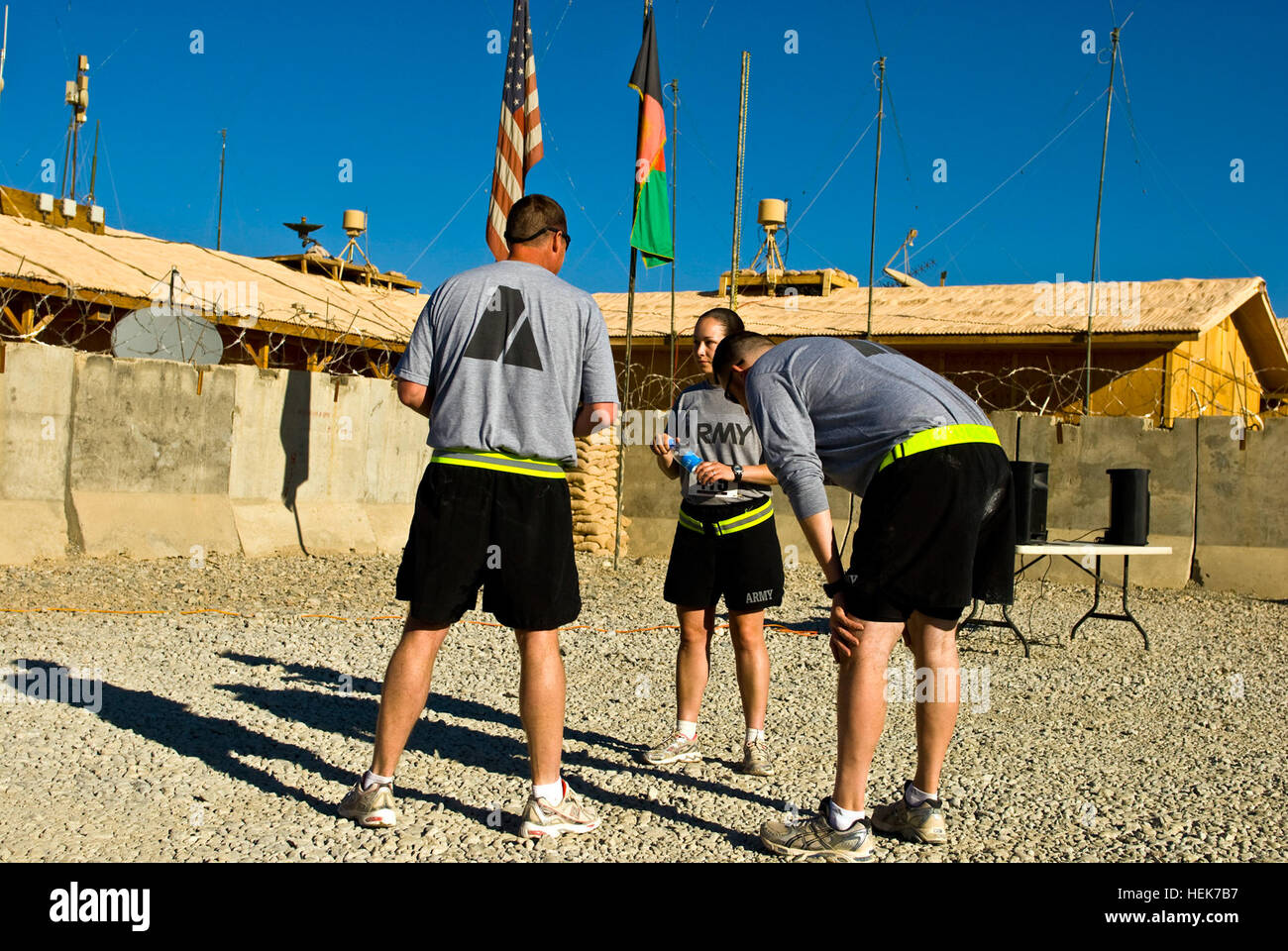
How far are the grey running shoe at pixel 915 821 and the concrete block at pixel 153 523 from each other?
790cm

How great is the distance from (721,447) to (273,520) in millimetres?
7231

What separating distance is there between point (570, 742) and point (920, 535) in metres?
2.28

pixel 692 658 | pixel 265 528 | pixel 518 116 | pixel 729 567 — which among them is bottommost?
pixel 692 658

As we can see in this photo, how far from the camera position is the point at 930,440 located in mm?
3375

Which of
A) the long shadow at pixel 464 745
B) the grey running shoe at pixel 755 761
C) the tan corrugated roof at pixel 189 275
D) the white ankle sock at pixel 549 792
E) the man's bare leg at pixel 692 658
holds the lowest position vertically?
the long shadow at pixel 464 745

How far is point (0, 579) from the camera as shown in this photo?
8312mm

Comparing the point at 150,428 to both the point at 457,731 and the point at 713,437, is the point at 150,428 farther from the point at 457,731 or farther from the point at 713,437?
the point at 713,437

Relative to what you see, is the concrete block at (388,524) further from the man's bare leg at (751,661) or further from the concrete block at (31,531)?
the man's bare leg at (751,661)

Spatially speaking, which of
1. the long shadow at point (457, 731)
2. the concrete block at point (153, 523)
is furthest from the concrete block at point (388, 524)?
the long shadow at point (457, 731)

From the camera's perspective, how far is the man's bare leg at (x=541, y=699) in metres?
3.58

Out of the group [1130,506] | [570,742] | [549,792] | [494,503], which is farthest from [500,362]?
[1130,506]
